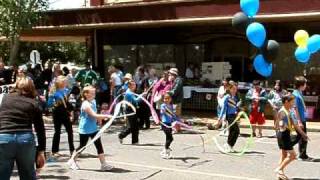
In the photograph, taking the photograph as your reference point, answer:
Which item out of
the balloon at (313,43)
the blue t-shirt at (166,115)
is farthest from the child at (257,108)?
the balloon at (313,43)

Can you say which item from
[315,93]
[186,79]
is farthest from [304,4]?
[186,79]

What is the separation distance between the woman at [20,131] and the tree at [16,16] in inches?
534

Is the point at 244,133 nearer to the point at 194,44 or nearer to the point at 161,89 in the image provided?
the point at 161,89

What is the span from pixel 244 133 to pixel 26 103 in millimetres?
10083

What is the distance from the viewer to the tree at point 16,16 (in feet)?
64.0

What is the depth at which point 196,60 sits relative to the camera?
22688 mm

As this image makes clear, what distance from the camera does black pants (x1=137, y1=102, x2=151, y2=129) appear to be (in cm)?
1591

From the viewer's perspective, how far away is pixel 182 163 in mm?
10602

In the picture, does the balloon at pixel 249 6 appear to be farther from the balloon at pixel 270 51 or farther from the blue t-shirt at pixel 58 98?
the blue t-shirt at pixel 58 98

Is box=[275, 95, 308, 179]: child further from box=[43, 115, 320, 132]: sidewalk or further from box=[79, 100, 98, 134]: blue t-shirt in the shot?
box=[43, 115, 320, 132]: sidewalk

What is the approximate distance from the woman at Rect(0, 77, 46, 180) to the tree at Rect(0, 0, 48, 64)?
13553mm

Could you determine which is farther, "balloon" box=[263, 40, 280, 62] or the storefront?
the storefront

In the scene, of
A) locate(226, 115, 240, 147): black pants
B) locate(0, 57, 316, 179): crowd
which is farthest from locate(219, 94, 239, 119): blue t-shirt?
locate(226, 115, 240, 147): black pants

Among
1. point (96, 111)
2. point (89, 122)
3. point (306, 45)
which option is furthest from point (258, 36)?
point (89, 122)
